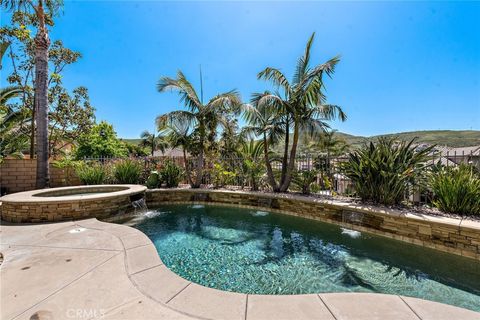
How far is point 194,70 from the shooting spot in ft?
31.7

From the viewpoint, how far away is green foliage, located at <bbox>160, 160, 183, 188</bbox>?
8742mm

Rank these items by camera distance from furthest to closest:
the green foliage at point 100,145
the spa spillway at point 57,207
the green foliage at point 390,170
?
the green foliage at point 100,145 < the green foliage at point 390,170 < the spa spillway at point 57,207

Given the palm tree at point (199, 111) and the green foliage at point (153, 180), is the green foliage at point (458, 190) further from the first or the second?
the green foliage at point (153, 180)

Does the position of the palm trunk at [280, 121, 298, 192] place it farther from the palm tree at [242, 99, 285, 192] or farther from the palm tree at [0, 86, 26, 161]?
the palm tree at [0, 86, 26, 161]

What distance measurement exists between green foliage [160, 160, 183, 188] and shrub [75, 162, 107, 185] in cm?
241

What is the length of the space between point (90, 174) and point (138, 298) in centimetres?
803

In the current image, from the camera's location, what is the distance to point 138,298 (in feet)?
6.57

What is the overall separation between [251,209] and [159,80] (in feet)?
21.7

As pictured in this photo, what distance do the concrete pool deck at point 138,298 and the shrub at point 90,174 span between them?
592 centimetres

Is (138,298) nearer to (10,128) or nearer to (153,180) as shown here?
(153,180)

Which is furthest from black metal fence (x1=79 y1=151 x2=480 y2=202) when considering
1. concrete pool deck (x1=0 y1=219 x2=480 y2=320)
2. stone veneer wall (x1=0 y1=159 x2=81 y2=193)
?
concrete pool deck (x1=0 y1=219 x2=480 y2=320)

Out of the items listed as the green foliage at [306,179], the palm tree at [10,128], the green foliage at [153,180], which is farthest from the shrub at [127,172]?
the green foliage at [306,179]

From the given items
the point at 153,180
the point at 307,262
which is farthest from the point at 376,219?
the point at 153,180

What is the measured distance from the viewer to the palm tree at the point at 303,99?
6.71 m
